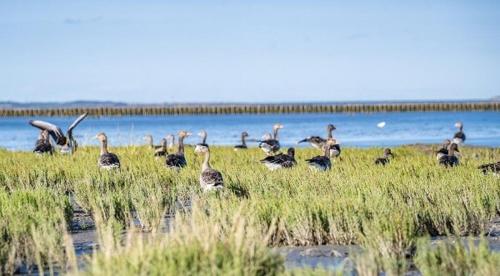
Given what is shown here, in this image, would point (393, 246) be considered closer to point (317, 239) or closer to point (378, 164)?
point (317, 239)

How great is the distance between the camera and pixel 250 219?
9.98 meters

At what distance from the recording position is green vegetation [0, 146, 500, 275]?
8.02m

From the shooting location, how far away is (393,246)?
9961 mm

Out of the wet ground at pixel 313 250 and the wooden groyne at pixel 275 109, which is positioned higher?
the wet ground at pixel 313 250

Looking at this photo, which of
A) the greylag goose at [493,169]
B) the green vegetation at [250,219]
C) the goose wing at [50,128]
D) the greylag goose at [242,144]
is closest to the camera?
the green vegetation at [250,219]

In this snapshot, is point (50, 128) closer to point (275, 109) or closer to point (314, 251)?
point (314, 251)

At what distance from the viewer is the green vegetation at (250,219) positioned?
8.02 m

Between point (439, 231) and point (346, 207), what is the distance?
1.29m

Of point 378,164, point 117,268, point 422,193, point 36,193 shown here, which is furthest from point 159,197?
point 378,164

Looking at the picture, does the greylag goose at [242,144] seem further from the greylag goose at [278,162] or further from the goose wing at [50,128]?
the greylag goose at [278,162]

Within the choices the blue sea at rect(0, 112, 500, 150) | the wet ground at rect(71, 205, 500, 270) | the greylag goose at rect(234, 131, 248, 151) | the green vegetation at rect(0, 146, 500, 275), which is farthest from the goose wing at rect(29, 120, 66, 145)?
the wet ground at rect(71, 205, 500, 270)

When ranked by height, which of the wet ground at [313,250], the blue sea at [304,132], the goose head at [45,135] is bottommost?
the blue sea at [304,132]

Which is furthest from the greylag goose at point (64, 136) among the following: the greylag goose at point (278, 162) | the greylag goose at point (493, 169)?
the greylag goose at point (493, 169)

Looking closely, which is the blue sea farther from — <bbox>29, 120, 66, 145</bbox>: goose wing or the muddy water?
the muddy water
